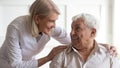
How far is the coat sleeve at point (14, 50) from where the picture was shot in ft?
6.01

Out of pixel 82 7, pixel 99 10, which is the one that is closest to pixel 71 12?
pixel 82 7

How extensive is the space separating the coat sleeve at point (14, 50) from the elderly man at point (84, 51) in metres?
0.21

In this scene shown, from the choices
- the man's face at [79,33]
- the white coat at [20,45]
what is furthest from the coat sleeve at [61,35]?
the man's face at [79,33]

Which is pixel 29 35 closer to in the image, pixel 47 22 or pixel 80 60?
pixel 47 22

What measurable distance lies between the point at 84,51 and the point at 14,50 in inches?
19.9

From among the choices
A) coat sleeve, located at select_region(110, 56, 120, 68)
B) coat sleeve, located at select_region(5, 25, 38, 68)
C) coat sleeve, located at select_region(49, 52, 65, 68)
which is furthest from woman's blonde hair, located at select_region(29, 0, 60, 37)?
coat sleeve, located at select_region(110, 56, 120, 68)

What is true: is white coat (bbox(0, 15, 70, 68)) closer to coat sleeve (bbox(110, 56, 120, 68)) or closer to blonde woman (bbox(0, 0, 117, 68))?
blonde woman (bbox(0, 0, 117, 68))

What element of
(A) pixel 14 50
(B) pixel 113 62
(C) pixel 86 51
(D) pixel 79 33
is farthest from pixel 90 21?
(A) pixel 14 50

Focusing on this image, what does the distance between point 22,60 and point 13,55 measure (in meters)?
0.17

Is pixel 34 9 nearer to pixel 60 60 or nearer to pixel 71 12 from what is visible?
pixel 60 60

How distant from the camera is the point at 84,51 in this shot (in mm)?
1947

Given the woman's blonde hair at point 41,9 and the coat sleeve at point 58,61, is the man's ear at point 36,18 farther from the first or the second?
the coat sleeve at point 58,61

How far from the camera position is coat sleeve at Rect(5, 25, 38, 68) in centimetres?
183

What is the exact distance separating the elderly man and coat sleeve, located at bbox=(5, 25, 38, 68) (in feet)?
0.68
